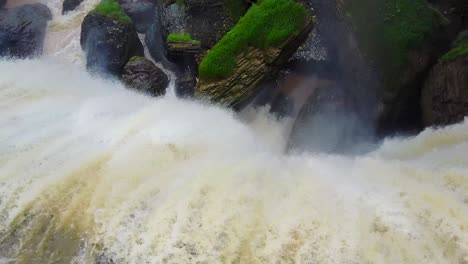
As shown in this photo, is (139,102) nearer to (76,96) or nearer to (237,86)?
(76,96)

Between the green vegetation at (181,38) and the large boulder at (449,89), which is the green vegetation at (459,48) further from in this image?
the green vegetation at (181,38)

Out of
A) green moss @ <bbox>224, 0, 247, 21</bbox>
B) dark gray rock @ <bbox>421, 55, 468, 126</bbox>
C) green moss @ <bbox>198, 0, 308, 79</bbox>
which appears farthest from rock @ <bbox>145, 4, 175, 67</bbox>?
dark gray rock @ <bbox>421, 55, 468, 126</bbox>

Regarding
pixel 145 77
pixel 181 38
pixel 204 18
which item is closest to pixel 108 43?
pixel 145 77

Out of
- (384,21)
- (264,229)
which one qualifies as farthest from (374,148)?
(264,229)

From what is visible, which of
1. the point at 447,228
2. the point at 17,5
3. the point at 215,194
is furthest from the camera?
the point at 17,5

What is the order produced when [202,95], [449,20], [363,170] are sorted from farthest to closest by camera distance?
[202,95]
[449,20]
[363,170]

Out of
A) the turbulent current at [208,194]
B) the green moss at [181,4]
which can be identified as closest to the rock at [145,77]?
the turbulent current at [208,194]

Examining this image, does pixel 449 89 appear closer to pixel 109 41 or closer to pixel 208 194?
pixel 208 194
